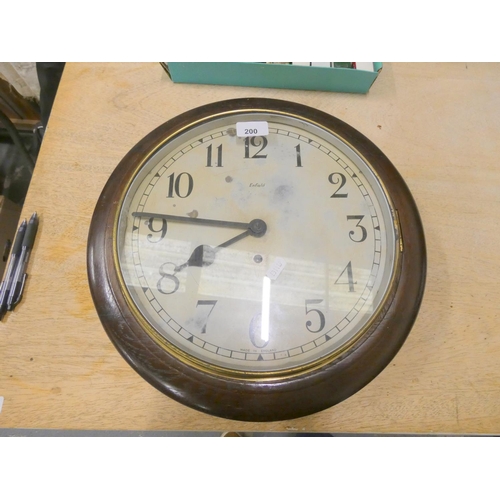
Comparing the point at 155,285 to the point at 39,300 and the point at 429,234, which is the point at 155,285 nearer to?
the point at 39,300

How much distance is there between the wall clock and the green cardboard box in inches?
5.2

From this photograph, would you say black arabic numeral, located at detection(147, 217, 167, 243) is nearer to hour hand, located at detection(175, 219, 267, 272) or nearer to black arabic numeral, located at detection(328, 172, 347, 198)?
hour hand, located at detection(175, 219, 267, 272)

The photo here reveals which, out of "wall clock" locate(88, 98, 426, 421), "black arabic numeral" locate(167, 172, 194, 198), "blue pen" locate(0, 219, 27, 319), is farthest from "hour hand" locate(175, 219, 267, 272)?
"blue pen" locate(0, 219, 27, 319)

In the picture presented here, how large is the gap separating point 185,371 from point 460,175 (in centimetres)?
68

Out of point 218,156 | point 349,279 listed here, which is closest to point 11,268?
point 218,156

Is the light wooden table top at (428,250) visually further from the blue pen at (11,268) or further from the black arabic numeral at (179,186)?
the black arabic numeral at (179,186)

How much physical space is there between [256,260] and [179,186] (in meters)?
0.20

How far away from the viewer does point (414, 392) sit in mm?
671

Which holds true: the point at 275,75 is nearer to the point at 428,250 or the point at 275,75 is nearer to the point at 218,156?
the point at 218,156

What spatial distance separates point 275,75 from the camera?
86 centimetres

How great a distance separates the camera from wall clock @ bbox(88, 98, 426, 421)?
0.59 meters

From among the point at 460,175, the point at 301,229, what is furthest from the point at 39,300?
the point at 460,175

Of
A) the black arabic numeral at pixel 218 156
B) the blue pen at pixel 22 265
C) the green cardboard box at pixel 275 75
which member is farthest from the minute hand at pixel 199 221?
the green cardboard box at pixel 275 75

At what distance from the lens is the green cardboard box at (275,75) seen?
32.7 inches
